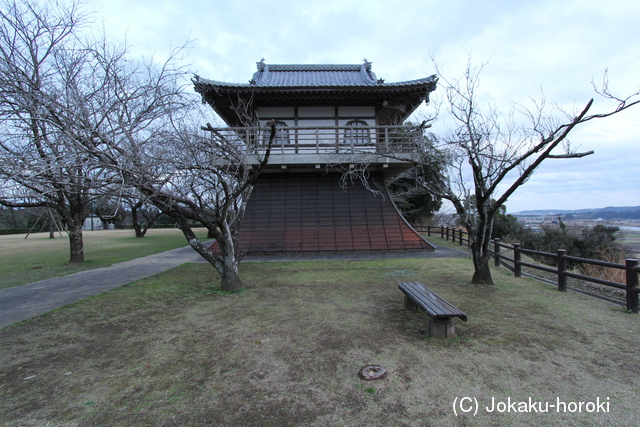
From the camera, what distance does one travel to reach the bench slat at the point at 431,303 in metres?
3.71

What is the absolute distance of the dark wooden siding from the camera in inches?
491

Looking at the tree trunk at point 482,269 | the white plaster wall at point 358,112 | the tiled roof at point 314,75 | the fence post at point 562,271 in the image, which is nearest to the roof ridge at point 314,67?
the tiled roof at point 314,75

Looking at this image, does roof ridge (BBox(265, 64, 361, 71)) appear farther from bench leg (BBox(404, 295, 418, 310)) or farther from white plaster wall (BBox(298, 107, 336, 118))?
bench leg (BBox(404, 295, 418, 310))

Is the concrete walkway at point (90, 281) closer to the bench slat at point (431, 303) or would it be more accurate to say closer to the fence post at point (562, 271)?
the fence post at point (562, 271)

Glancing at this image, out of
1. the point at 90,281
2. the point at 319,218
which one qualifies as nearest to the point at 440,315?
the point at 90,281

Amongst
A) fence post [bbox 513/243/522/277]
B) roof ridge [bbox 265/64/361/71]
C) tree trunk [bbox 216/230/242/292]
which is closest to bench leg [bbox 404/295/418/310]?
tree trunk [bbox 216/230/242/292]

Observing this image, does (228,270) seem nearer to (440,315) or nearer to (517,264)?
(440,315)

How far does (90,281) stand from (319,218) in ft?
26.2

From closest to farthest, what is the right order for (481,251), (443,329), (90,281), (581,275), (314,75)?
(443,329) < (581,275) < (481,251) < (90,281) < (314,75)

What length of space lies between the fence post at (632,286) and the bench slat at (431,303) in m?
3.16

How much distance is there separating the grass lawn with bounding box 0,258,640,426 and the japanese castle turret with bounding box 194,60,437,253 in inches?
265

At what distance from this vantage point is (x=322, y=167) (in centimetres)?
1283

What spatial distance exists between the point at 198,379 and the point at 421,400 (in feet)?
6.89

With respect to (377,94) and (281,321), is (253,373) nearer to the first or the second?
(281,321)
